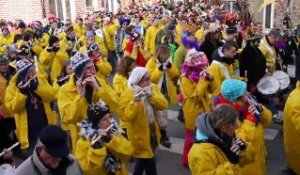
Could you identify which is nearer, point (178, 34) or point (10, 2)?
point (178, 34)

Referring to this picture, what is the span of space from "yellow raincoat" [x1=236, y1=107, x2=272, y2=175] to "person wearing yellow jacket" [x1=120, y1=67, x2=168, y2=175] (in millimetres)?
1366

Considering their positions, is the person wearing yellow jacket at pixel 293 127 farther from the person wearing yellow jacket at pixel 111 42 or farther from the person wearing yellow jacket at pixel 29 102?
the person wearing yellow jacket at pixel 111 42

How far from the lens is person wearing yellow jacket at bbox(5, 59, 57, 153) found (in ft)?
18.2

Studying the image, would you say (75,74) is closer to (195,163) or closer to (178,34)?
(195,163)

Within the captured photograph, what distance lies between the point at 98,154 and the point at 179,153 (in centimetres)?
367

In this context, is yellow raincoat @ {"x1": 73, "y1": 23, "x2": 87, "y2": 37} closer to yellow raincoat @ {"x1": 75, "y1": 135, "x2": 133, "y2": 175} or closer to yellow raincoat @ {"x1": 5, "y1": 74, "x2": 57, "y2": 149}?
yellow raincoat @ {"x1": 5, "y1": 74, "x2": 57, "y2": 149}

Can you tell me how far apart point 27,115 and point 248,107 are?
2.88m

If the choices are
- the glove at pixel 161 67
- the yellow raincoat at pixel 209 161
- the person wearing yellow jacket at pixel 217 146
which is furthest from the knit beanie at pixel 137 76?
the glove at pixel 161 67

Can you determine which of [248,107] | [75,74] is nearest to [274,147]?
[248,107]

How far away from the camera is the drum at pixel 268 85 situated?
7.27m

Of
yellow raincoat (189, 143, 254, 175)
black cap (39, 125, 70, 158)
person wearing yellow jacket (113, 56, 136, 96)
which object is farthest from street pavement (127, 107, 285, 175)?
black cap (39, 125, 70, 158)

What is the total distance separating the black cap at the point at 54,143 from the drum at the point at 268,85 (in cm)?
471

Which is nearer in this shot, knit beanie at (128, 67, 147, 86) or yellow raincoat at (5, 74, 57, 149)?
knit beanie at (128, 67, 147, 86)

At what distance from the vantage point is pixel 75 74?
5094 millimetres
